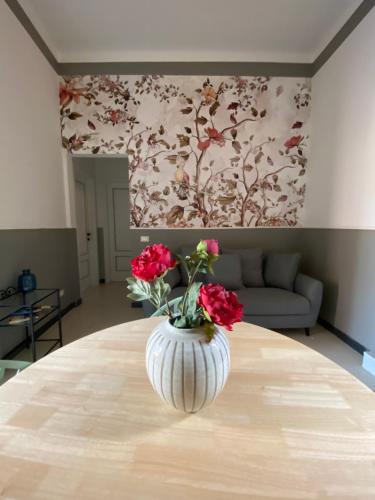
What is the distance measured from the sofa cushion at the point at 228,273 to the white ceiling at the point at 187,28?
2537 millimetres

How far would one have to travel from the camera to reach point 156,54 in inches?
124

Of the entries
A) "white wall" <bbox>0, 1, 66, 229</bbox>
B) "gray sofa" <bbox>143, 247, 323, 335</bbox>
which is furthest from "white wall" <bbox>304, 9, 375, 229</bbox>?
"white wall" <bbox>0, 1, 66, 229</bbox>

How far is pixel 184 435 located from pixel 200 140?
3329 mm

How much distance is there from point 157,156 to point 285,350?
2989mm

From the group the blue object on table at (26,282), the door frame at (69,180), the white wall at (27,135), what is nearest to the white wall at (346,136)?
the door frame at (69,180)

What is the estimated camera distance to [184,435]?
1.98 ft

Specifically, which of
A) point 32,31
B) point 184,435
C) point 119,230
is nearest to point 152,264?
point 184,435

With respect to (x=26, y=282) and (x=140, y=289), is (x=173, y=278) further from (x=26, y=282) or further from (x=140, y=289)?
(x=140, y=289)

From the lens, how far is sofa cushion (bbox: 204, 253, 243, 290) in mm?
2877

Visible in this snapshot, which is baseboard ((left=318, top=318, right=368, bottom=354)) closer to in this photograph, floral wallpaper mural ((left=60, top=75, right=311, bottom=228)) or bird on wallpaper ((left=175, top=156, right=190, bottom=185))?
floral wallpaper mural ((left=60, top=75, right=311, bottom=228))

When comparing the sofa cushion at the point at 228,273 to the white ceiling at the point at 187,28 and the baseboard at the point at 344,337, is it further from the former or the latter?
the white ceiling at the point at 187,28

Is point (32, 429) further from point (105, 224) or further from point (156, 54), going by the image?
point (105, 224)

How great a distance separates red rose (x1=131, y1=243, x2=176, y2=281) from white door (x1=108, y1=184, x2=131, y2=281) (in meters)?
4.47

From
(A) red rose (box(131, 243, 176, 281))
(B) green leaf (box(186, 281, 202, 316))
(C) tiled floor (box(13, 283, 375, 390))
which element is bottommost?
(C) tiled floor (box(13, 283, 375, 390))
